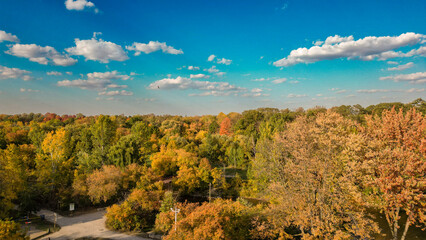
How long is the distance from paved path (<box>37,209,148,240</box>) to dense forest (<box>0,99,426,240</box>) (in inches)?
38.7

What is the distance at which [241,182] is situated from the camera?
1177 inches

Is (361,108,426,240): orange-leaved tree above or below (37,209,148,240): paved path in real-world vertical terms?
above

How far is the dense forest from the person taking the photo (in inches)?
504

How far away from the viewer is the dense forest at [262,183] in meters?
12.8

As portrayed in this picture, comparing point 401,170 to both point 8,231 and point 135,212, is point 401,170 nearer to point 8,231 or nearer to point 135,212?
point 135,212

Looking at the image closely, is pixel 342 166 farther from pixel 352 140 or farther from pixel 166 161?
pixel 166 161

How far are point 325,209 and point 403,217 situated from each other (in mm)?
12416

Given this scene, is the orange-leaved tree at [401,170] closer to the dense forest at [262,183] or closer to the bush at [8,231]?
the dense forest at [262,183]

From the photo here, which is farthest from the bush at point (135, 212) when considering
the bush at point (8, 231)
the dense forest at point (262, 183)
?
the bush at point (8, 231)

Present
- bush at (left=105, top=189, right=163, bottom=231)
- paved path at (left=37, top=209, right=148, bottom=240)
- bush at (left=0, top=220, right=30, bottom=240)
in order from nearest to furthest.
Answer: bush at (left=0, top=220, right=30, bottom=240) → paved path at (left=37, top=209, right=148, bottom=240) → bush at (left=105, top=189, right=163, bottom=231)

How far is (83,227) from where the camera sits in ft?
65.4

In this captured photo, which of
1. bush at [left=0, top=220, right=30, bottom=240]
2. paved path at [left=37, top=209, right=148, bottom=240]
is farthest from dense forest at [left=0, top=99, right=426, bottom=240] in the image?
paved path at [left=37, top=209, right=148, bottom=240]

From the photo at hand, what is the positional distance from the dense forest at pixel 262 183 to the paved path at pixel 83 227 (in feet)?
3.22

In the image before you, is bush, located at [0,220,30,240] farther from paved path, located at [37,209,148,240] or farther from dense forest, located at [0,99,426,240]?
paved path, located at [37,209,148,240]
